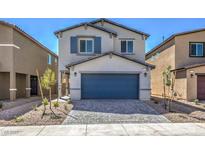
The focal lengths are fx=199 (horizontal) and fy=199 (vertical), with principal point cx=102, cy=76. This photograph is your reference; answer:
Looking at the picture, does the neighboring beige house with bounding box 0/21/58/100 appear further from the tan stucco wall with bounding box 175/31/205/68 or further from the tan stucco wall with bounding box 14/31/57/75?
the tan stucco wall with bounding box 175/31/205/68

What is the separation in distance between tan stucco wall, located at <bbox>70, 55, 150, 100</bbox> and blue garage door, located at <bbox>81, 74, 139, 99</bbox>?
380 millimetres

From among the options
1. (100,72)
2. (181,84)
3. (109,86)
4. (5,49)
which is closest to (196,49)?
(181,84)

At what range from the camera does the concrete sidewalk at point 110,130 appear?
7780 millimetres

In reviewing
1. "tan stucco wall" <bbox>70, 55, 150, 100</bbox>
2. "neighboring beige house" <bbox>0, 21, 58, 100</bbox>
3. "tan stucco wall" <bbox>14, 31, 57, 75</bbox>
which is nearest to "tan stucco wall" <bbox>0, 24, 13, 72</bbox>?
"neighboring beige house" <bbox>0, 21, 58, 100</bbox>

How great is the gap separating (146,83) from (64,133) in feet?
36.9

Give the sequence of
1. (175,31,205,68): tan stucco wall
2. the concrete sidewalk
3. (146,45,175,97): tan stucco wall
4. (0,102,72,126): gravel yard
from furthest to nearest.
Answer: (146,45,175,97): tan stucco wall → (175,31,205,68): tan stucco wall → (0,102,72,126): gravel yard → the concrete sidewalk

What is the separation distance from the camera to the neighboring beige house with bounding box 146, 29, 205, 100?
60.4 feet

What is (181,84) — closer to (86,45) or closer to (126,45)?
(126,45)

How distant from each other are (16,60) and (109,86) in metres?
8.71

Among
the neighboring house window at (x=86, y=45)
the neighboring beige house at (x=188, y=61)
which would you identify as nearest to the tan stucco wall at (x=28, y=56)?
the neighboring house window at (x=86, y=45)

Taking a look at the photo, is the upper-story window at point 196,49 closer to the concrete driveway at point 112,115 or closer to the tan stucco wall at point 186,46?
the tan stucco wall at point 186,46
